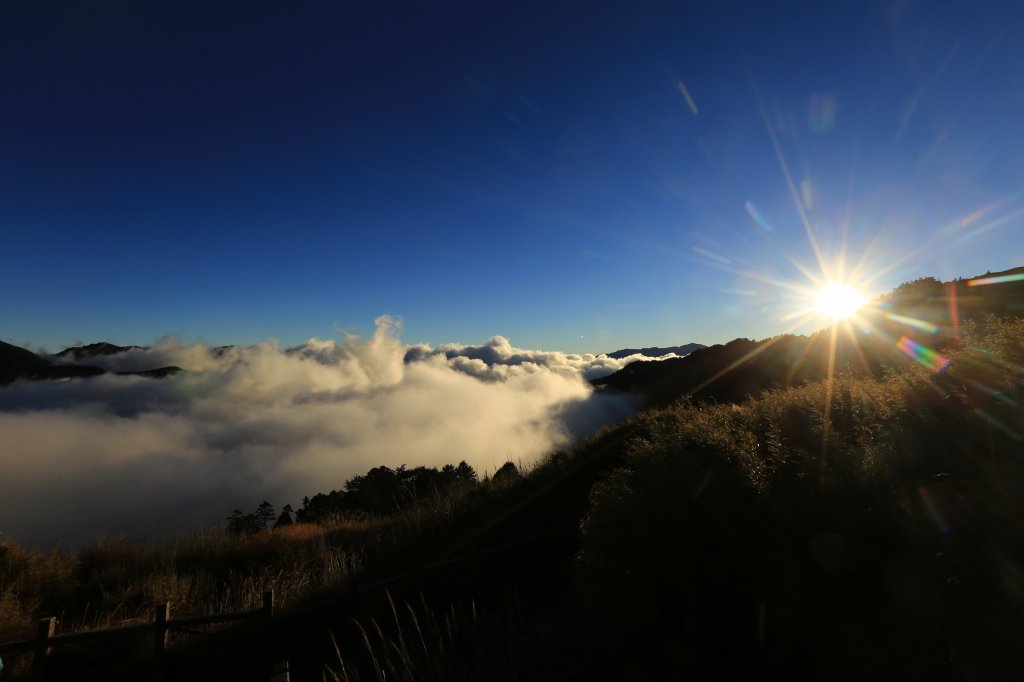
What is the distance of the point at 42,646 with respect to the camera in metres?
6.82

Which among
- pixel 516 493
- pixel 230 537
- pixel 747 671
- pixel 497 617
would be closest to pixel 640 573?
pixel 747 671

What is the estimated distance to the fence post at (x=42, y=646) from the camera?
6680mm

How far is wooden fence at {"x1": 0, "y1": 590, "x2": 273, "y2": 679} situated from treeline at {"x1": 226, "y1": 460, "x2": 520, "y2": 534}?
28.6 feet

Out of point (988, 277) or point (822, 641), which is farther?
point (988, 277)

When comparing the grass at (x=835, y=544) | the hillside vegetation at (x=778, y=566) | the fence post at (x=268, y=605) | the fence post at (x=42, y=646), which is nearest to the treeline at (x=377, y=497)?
the hillside vegetation at (x=778, y=566)

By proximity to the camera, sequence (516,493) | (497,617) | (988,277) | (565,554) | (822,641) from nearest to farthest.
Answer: (822,641), (497,617), (565,554), (516,493), (988,277)

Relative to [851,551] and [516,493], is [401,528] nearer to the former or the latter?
[516,493]

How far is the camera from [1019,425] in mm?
5410

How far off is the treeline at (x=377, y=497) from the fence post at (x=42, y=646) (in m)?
10.4

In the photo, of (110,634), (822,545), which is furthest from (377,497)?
(822,545)

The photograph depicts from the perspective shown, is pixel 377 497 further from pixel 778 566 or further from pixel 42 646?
pixel 778 566

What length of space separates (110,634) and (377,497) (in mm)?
25715

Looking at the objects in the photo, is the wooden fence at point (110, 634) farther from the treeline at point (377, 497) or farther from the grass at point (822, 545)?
the treeline at point (377, 497)

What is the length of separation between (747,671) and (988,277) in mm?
35839
